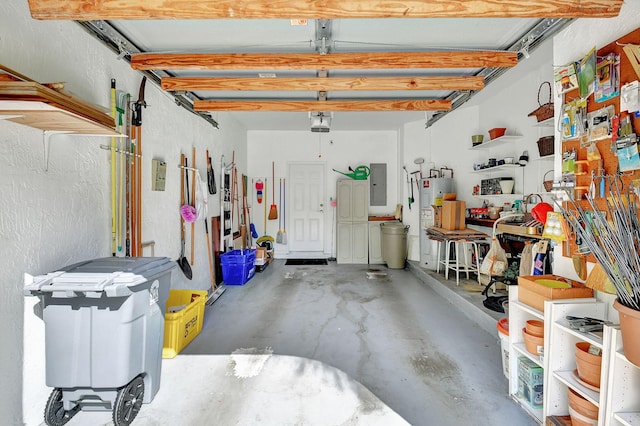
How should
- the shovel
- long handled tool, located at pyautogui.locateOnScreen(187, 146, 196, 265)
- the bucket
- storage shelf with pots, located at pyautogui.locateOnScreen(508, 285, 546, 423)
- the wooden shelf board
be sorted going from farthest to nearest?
1. long handled tool, located at pyautogui.locateOnScreen(187, 146, 196, 265)
2. the shovel
3. the bucket
4. storage shelf with pots, located at pyautogui.locateOnScreen(508, 285, 546, 423)
5. the wooden shelf board

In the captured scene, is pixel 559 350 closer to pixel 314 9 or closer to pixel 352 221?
pixel 314 9

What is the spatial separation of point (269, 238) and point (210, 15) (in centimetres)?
474

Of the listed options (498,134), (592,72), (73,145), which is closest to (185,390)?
Result: (73,145)

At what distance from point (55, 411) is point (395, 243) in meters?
4.91

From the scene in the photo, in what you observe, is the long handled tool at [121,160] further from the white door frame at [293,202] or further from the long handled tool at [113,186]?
the white door frame at [293,202]

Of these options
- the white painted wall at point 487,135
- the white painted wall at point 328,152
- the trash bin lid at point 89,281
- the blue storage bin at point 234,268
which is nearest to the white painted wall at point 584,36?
the white painted wall at point 487,135

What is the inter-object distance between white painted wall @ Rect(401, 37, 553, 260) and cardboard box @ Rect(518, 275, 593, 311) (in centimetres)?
230

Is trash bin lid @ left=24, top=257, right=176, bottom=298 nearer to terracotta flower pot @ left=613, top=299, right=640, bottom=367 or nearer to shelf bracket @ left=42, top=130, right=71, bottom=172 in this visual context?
shelf bracket @ left=42, top=130, right=71, bottom=172

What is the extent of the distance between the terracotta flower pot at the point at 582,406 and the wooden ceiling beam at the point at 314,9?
194cm

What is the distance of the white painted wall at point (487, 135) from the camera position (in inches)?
153

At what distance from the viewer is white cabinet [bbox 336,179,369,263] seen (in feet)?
20.3

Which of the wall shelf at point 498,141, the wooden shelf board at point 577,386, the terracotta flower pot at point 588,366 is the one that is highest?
the wall shelf at point 498,141

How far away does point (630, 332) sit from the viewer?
46.6 inches

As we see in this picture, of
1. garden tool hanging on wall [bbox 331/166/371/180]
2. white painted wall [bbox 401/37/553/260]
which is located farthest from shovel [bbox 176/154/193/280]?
white painted wall [bbox 401/37/553/260]
